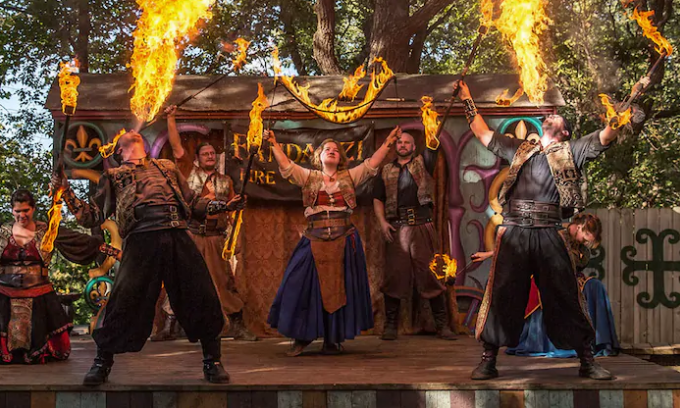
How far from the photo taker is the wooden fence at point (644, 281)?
1064 centimetres

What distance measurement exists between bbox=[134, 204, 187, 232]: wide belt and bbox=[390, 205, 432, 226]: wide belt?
3.50 m

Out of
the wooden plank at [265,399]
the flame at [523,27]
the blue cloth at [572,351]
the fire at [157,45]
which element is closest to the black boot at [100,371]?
the wooden plank at [265,399]

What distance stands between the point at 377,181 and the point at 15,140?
1263cm

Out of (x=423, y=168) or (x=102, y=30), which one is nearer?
(x=423, y=168)

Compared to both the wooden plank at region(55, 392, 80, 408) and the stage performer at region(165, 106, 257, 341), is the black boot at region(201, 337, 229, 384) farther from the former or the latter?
the stage performer at region(165, 106, 257, 341)

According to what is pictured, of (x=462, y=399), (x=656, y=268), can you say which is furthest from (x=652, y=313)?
(x=462, y=399)

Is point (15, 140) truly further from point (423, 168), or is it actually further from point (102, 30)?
point (423, 168)

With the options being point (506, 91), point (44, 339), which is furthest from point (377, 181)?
point (44, 339)

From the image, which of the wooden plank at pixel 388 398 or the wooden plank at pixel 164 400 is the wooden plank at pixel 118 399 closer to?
the wooden plank at pixel 164 400

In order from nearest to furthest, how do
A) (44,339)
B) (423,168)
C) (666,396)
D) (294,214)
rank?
(666,396) < (44,339) < (423,168) < (294,214)

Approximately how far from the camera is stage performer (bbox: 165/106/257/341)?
954cm

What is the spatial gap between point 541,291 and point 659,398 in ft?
3.45

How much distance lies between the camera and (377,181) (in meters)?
9.51

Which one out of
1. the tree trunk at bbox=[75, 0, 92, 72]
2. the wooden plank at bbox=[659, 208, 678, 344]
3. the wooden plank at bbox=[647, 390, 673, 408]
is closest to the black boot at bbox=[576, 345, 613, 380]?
the wooden plank at bbox=[647, 390, 673, 408]
